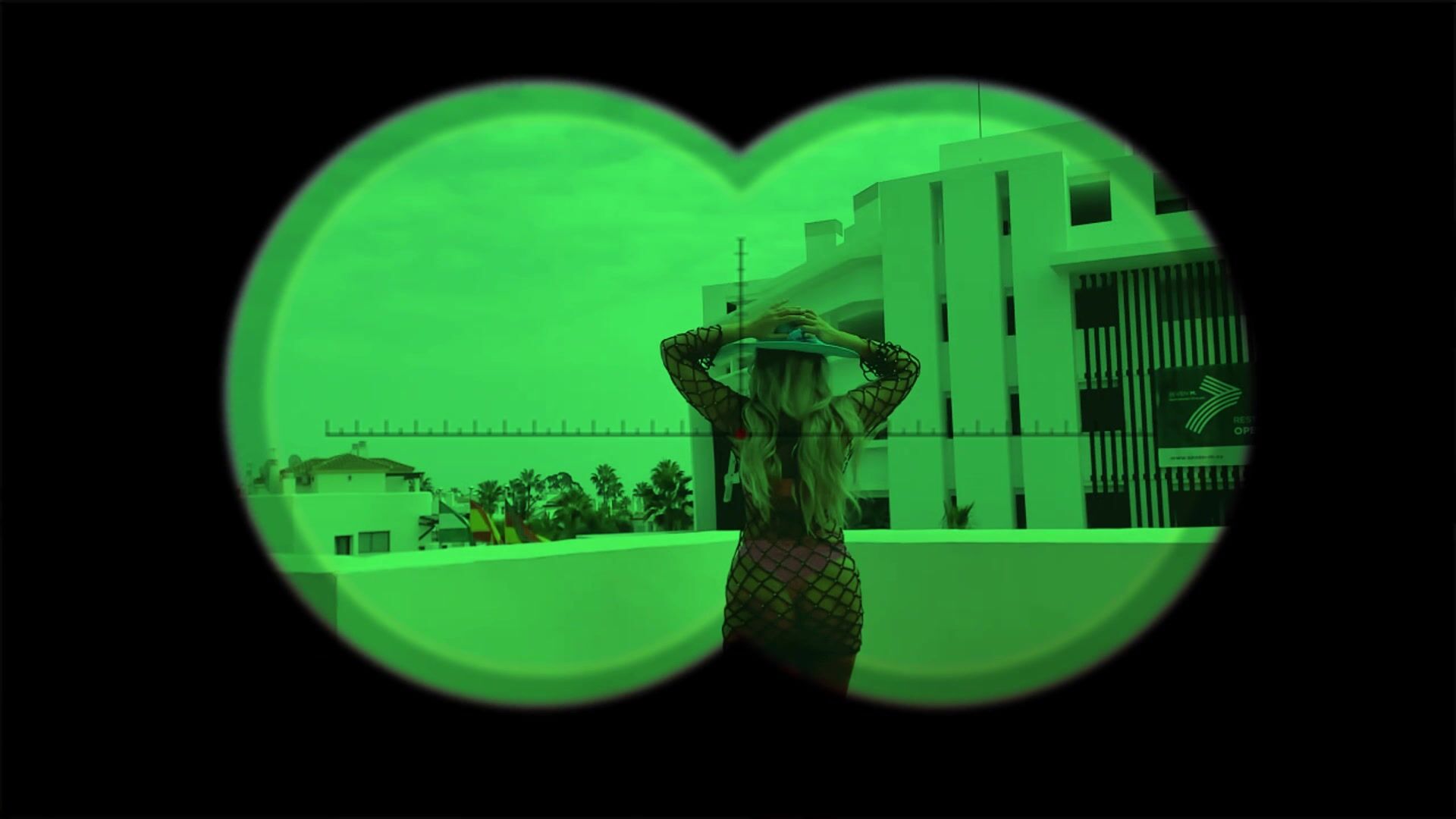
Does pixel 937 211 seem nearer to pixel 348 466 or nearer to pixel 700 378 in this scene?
pixel 348 466

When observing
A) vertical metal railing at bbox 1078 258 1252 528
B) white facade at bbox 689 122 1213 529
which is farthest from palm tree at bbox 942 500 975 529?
vertical metal railing at bbox 1078 258 1252 528

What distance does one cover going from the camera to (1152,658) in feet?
9.77

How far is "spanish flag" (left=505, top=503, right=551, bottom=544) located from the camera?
4.66 meters

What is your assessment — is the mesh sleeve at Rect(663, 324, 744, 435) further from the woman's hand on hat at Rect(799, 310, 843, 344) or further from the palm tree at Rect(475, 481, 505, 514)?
the palm tree at Rect(475, 481, 505, 514)

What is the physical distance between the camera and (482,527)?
443 cm

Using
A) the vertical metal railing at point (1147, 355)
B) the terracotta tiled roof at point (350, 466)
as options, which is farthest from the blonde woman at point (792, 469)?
the vertical metal railing at point (1147, 355)

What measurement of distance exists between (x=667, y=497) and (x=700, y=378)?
3395 millimetres

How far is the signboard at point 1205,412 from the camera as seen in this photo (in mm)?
12141

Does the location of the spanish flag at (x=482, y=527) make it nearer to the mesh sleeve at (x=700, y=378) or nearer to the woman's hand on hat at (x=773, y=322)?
the mesh sleeve at (x=700, y=378)

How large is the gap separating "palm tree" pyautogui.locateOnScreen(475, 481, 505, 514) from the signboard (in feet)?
32.9

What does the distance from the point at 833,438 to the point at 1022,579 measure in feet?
3.86

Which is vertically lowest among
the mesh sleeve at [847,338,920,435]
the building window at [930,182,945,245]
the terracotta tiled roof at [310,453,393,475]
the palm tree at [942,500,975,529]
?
the palm tree at [942,500,975,529]

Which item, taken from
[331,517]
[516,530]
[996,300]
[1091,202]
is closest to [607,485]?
[516,530]

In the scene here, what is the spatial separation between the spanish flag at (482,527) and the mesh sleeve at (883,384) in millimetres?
2043
